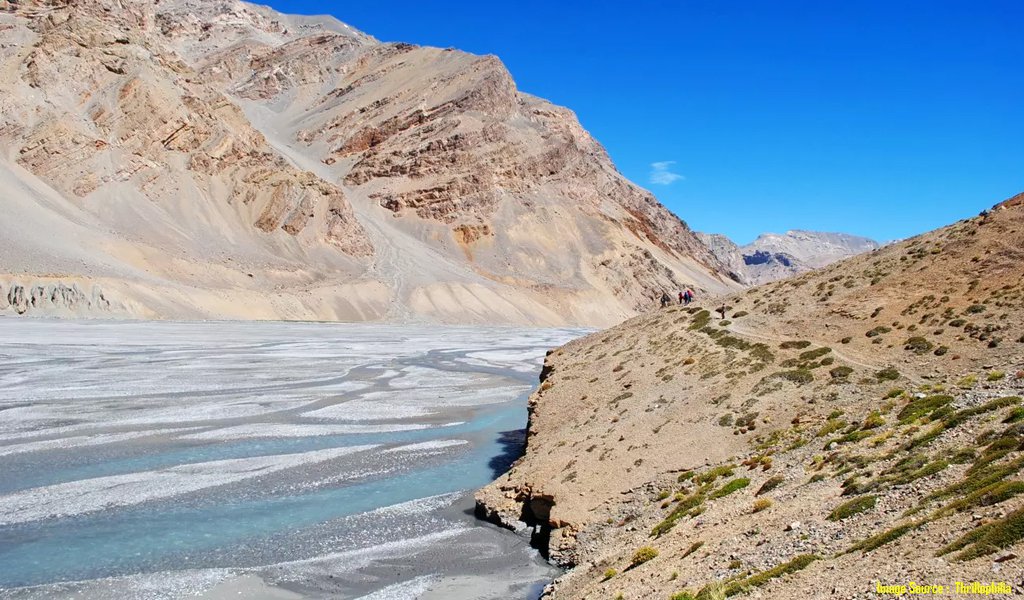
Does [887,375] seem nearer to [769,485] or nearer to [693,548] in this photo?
[769,485]

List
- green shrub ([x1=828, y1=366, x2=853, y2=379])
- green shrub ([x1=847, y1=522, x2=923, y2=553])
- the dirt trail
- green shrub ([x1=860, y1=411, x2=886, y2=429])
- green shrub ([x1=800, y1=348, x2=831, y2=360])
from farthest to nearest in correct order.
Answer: green shrub ([x1=800, y1=348, x2=831, y2=360]), the dirt trail, green shrub ([x1=828, y1=366, x2=853, y2=379]), green shrub ([x1=860, y1=411, x2=886, y2=429]), green shrub ([x1=847, y1=522, x2=923, y2=553])

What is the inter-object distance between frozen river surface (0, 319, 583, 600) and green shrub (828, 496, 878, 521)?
21.0 feet

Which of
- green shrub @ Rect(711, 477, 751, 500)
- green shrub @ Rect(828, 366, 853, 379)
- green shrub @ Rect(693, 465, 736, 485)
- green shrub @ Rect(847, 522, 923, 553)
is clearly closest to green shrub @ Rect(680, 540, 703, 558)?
green shrub @ Rect(711, 477, 751, 500)

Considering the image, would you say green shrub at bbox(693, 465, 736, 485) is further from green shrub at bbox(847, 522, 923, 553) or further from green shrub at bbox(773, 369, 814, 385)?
green shrub at bbox(847, 522, 923, 553)

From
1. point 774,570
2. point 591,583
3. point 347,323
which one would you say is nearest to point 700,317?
point 591,583

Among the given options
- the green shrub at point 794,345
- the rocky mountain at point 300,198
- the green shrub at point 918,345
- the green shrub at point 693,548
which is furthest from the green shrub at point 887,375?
the rocky mountain at point 300,198

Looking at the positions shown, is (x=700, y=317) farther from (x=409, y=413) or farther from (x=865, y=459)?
(x=865, y=459)

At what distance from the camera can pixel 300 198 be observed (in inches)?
4505

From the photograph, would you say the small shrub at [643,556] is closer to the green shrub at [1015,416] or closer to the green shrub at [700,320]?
the green shrub at [1015,416]

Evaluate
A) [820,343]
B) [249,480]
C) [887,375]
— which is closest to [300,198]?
[249,480]

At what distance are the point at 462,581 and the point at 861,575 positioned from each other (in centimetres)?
878

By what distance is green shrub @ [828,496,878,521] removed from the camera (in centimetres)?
1130

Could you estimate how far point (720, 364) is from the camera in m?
23.8

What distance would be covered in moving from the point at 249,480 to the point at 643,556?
13723mm
